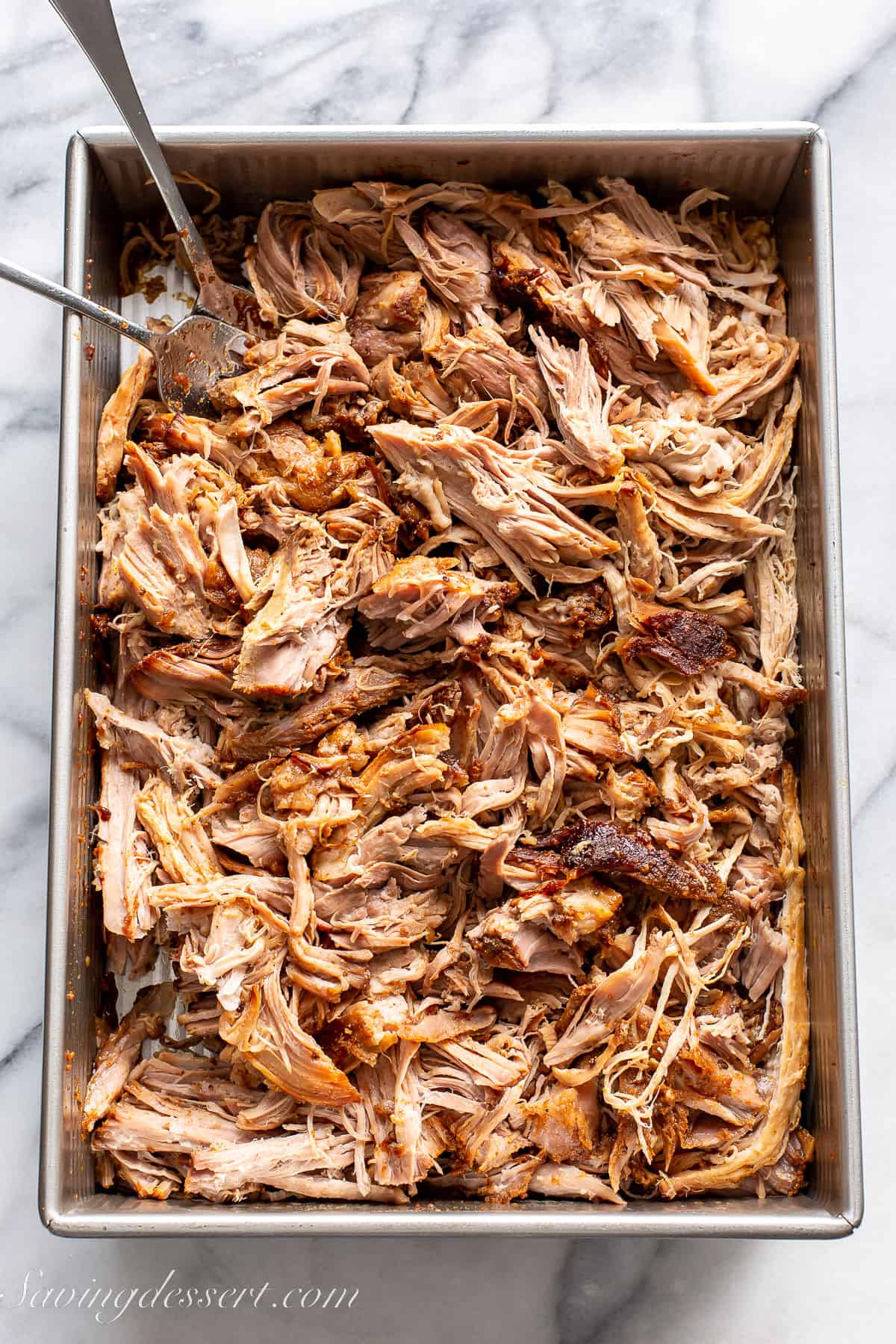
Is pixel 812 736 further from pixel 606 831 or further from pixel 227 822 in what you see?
pixel 227 822

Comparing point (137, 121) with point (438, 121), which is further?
point (438, 121)

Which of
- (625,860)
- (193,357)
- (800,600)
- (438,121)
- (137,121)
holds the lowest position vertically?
(625,860)

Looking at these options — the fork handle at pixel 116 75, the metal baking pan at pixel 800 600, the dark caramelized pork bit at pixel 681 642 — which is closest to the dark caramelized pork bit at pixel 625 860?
the metal baking pan at pixel 800 600

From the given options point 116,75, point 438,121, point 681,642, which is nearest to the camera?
point 116,75

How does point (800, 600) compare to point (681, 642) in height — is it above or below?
above

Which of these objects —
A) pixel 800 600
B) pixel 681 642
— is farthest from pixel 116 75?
pixel 800 600

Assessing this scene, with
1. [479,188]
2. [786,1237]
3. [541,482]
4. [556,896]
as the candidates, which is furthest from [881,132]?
[786,1237]

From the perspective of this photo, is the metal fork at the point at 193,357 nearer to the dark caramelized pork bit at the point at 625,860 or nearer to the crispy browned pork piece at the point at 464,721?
the crispy browned pork piece at the point at 464,721

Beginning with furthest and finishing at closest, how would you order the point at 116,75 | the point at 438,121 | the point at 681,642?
the point at 438,121, the point at 681,642, the point at 116,75

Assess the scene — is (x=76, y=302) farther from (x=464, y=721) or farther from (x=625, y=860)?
(x=625, y=860)
